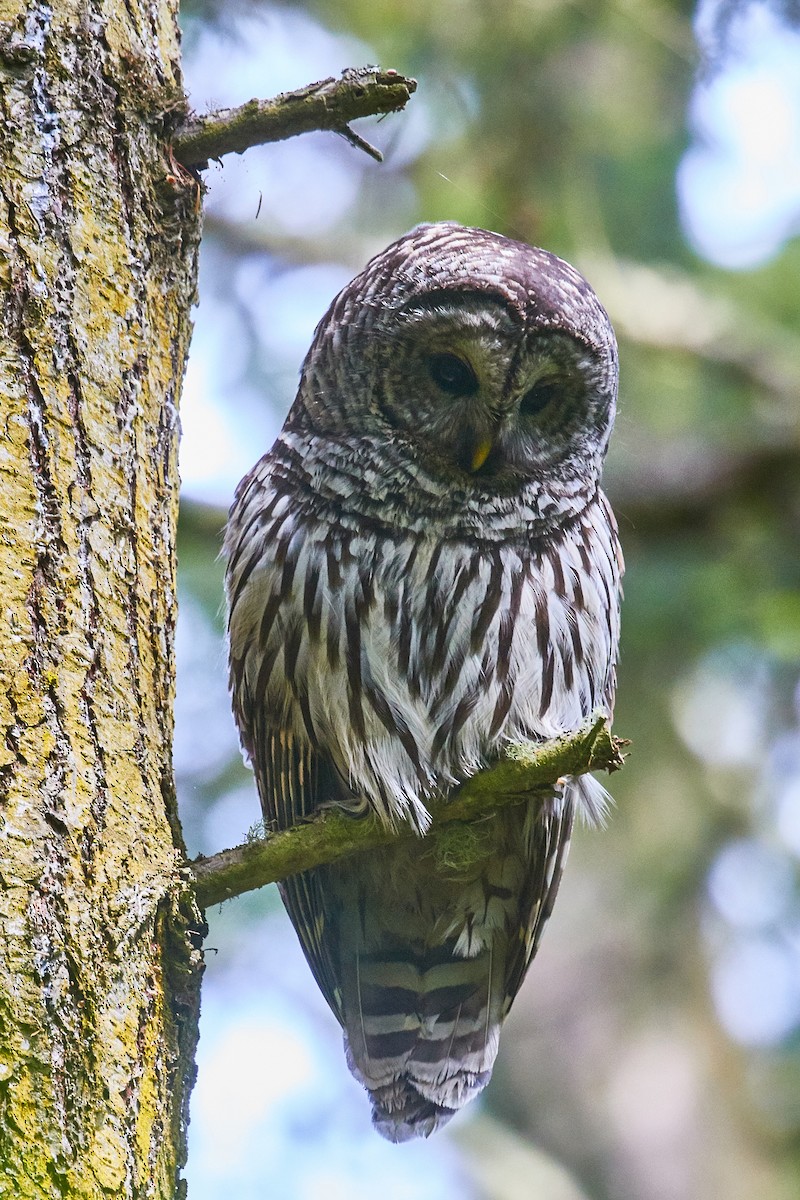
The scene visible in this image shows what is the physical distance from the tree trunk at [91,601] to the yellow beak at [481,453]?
2.89ft

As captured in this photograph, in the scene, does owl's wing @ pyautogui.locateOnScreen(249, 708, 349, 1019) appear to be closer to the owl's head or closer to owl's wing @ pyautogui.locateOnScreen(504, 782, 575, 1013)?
owl's wing @ pyautogui.locateOnScreen(504, 782, 575, 1013)

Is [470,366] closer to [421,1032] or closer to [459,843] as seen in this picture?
[459,843]

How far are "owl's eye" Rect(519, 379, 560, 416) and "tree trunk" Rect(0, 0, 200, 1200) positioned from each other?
3.44ft

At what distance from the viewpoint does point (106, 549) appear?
2232 millimetres

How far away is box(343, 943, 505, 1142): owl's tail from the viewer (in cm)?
342

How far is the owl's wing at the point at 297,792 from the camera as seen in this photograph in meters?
3.13

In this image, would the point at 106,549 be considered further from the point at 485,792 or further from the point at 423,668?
the point at 423,668

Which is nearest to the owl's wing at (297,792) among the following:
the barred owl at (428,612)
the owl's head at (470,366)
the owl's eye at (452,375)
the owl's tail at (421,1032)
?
the barred owl at (428,612)

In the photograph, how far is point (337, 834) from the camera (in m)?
2.45

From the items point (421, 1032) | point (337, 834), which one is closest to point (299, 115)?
point (337, 834)

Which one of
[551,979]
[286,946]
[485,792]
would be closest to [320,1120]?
[286,946]

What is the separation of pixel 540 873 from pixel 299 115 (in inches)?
77.5

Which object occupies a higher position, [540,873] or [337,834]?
[540,873]

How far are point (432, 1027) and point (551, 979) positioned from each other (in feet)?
22.8
